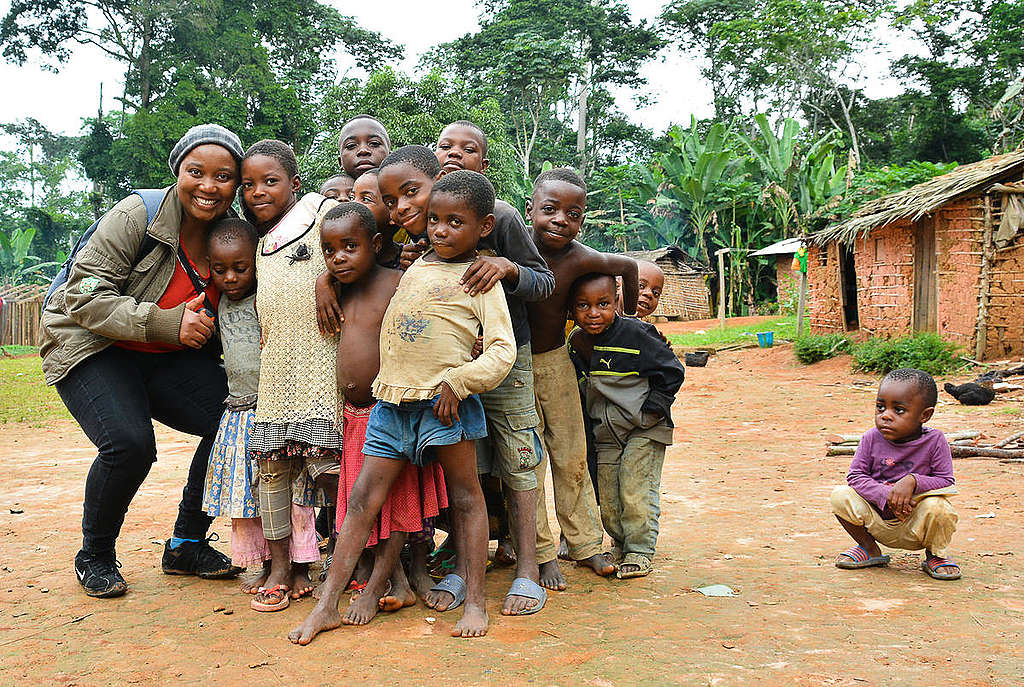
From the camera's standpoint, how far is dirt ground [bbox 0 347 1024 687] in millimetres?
2463

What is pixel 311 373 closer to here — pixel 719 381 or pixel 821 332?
pixel 719 381

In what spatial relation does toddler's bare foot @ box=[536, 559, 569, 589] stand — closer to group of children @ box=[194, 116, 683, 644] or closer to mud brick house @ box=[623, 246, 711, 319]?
group of children @ box=[194, 116, 683, 644]

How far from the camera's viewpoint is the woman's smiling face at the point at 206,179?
3.20 m

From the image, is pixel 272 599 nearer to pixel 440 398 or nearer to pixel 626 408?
pixel 440 398

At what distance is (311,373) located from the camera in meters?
3.11

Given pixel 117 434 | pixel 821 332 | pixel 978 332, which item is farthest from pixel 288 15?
pixel 117 434

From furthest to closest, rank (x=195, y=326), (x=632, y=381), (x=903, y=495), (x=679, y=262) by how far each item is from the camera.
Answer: (x=679, y=262) → (x=632, y=381) → (x=903, y=495) → (x=195, y=326)

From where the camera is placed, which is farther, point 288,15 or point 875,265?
point 288,15

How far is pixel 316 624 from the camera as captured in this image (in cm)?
276

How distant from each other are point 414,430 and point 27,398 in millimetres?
10882

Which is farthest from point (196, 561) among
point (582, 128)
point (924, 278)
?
point (582, 128)

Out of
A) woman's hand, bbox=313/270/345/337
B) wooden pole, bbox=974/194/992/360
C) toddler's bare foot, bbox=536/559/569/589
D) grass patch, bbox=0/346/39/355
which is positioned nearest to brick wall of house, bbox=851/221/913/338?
wooden pole, bbox=974/194/992/360

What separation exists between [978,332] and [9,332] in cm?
2303

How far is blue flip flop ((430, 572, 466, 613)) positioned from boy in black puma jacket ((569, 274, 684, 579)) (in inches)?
31.6
